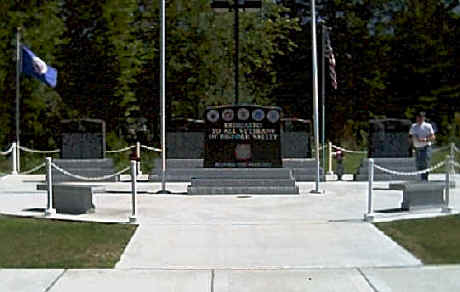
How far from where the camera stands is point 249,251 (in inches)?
435

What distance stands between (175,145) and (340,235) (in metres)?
11.2

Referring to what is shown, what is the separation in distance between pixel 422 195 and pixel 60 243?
6908mm

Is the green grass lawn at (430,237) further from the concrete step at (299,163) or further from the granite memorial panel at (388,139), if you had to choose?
the concrete step at (299,163)

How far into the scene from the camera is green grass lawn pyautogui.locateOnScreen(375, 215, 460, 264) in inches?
412

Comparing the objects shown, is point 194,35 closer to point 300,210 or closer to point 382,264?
point 300,210

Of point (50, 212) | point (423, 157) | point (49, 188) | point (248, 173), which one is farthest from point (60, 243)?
point (423, 157)

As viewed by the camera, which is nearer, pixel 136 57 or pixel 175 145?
pixel 175 145

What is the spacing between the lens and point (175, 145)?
75.2 ft

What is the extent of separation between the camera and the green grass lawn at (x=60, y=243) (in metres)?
10.1

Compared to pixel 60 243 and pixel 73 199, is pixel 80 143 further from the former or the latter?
pixel 60 243

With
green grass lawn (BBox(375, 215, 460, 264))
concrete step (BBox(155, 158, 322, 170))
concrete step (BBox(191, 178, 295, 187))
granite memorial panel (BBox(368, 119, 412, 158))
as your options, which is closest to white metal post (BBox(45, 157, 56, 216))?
concrete step (BBox(191, 178, 295, 187))

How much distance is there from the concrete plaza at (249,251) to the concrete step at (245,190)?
89 cm

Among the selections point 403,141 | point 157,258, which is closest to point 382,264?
point 157,258

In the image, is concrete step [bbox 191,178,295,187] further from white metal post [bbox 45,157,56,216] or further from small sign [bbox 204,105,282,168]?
white metal post [bbox 45,157,56,216]
